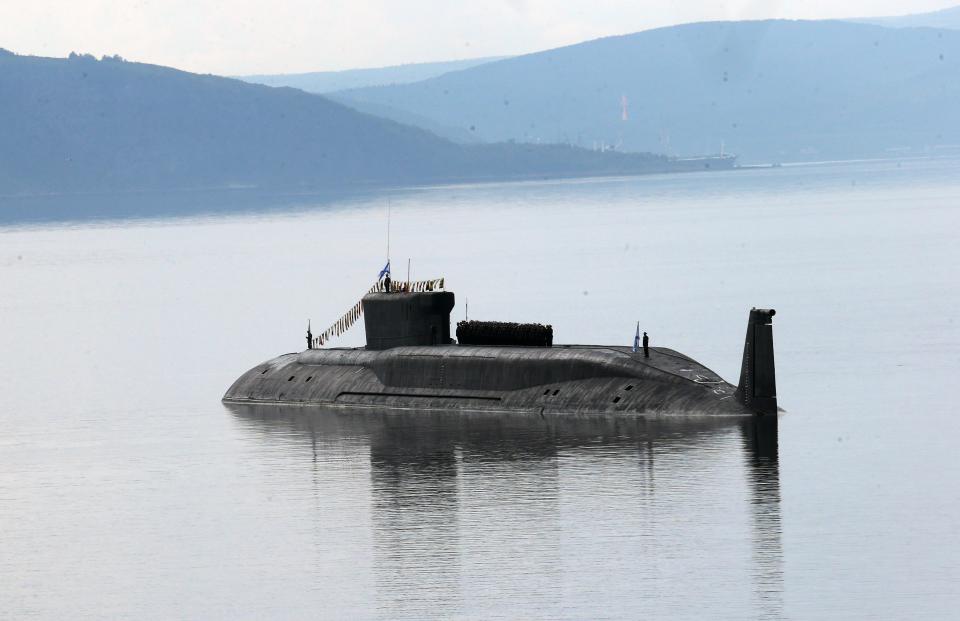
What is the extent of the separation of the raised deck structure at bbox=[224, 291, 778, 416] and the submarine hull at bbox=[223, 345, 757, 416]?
0.04m

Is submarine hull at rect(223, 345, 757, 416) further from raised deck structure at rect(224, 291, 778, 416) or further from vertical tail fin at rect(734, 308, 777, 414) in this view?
vertical tail fin at rect(734, 308, 777, 414)

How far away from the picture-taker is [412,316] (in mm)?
72312

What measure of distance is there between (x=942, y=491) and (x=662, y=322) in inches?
2391

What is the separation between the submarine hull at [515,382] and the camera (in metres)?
63.9

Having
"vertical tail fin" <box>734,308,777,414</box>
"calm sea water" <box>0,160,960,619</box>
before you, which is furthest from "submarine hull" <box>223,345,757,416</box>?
"calm sea water" <box>0,160,960,619</box>

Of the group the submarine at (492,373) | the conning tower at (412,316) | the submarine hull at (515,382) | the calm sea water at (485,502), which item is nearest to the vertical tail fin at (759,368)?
the submarine at (492,373)

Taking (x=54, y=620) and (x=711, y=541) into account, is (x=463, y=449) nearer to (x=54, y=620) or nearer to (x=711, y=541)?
(x=711, y=541)

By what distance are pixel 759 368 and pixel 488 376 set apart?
11296mm

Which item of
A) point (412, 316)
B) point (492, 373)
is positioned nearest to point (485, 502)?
point (492, 373)

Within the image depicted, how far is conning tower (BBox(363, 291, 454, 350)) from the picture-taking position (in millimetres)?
72312

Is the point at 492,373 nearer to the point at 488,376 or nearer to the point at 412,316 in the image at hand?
the point at 488,376

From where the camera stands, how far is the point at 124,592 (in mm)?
45406

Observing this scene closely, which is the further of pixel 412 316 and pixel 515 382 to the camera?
pixel 412 316

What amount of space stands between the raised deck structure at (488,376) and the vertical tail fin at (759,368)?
37 millimetres
